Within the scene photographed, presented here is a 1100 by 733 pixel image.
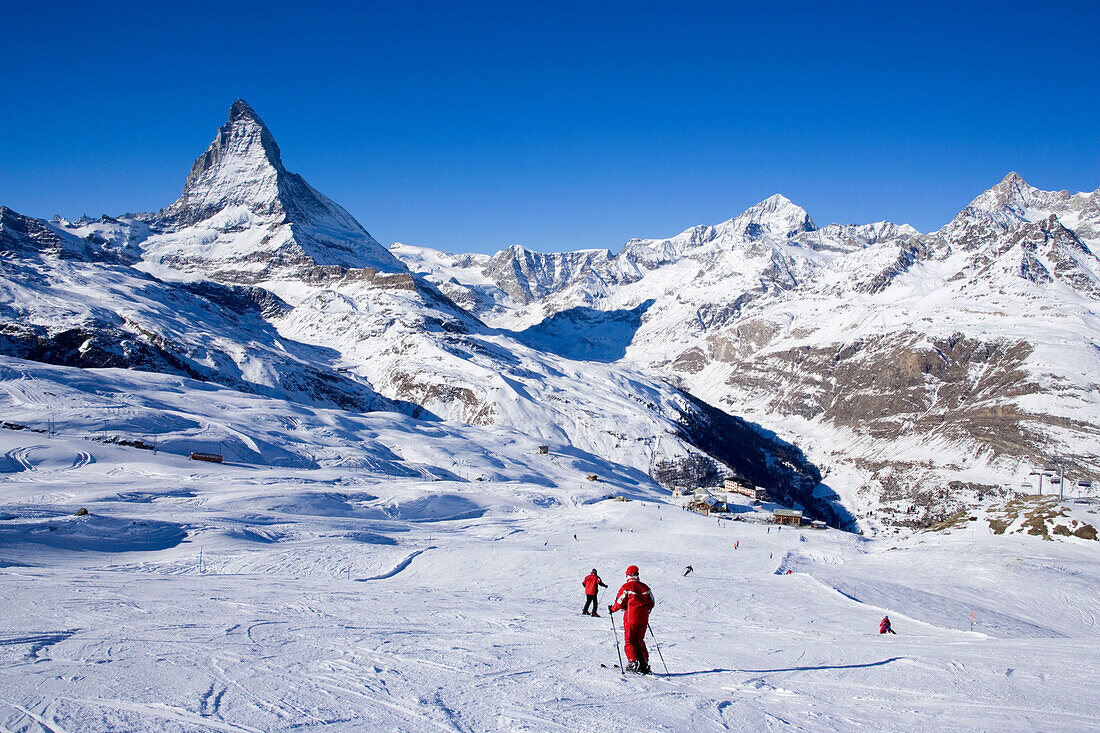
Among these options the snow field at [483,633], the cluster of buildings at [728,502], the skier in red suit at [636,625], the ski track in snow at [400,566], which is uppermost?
the skier in red suit at [636,625]

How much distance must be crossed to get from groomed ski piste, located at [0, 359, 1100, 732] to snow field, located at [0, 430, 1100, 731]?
0.09 metres

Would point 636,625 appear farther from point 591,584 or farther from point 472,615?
point 472,615

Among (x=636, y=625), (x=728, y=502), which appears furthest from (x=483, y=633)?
(x=728, y=502)

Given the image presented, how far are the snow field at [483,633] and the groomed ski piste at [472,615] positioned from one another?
0.09m

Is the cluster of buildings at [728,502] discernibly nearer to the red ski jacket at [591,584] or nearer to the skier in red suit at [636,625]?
the red ski jacket at [591,584]

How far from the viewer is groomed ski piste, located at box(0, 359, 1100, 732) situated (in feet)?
27.9

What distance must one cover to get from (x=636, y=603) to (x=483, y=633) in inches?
188

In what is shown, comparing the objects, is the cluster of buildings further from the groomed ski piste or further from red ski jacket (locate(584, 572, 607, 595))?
red ski jacket (locate(584, 572, 607, 595))

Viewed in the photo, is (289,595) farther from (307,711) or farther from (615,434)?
(615,434)

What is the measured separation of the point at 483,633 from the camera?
1412 cm

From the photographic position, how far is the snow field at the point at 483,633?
330 inches

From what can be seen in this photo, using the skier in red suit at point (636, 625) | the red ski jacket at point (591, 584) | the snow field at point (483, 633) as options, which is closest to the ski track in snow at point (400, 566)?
the snow field at point (483, 633)

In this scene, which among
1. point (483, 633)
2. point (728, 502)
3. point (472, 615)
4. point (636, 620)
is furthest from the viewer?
point (728, 502)

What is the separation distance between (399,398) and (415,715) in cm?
17677
